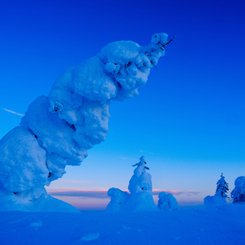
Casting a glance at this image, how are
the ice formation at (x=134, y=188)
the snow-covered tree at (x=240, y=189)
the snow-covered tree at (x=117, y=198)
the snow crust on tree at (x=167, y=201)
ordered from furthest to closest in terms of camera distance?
the snow-covered tree at (x=117, y=198) < the ice formation at (x=134, y=188) < the snow crust on tree at (x=167, y=201) < the snow-covered tree at (x=240, y=189)

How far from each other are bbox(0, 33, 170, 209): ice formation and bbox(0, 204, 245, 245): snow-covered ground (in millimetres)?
6398

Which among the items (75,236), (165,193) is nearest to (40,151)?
(75,236)

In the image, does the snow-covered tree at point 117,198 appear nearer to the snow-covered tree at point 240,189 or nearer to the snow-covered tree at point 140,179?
the snow-covered tree at point 140,179

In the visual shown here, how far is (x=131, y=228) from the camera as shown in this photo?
21.2 feet

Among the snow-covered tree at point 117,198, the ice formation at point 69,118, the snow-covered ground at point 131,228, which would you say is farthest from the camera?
the snow-covered tree at point 117,198

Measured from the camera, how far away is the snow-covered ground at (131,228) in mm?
5945

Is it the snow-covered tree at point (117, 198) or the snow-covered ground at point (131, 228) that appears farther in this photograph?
the snow-covered tree at point (117, 198)

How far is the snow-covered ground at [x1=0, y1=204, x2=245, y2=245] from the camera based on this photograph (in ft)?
19.5

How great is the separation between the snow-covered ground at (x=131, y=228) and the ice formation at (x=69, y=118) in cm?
640

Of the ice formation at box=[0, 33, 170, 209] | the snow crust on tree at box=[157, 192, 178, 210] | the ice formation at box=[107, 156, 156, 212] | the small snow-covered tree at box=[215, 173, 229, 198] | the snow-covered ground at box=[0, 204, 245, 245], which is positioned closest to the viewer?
the snow-covered ground at box=[0, 204, 245, 245]

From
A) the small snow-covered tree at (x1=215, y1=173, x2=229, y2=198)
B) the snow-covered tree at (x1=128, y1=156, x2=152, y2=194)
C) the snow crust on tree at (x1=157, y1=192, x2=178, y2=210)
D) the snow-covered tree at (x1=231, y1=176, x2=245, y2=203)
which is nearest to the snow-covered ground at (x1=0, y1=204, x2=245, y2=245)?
the snow-covered tree at (x1=231, y1=176, x2=245, y2=203)

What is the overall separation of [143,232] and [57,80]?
32.1ft

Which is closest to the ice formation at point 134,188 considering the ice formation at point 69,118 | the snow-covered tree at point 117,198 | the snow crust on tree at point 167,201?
the snow-covered tree at point 117,198

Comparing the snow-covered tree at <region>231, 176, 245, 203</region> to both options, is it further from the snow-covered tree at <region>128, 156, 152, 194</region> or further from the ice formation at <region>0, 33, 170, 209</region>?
the ice formation at <region>0, 33, 170, 209</region>
